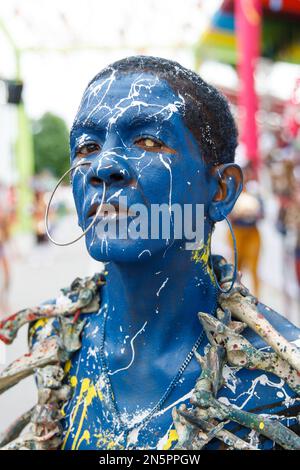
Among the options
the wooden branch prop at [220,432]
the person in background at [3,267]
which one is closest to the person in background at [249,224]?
the person in background at [3,267]


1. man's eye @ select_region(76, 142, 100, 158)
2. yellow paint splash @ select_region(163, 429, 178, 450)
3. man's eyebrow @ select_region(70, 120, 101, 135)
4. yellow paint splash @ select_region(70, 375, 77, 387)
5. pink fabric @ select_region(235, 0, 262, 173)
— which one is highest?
pink fabric @ select_region(235, 0, 262, 173)

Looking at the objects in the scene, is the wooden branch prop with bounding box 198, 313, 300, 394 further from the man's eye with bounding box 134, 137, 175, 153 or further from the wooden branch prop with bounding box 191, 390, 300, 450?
the man's eye with bounding box 134, 137, 175, 153

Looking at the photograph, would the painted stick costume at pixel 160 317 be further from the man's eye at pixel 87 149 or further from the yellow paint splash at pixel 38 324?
the yellow paint splash at pixel 38 324

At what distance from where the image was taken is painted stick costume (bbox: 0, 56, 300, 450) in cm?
136

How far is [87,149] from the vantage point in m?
1.48

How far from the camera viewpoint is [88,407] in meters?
1.51

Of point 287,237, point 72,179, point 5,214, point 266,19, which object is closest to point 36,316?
point 72,179

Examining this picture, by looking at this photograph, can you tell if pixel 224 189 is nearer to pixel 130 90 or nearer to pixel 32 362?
pixel 130 90

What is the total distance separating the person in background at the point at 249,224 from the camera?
6.33 meters

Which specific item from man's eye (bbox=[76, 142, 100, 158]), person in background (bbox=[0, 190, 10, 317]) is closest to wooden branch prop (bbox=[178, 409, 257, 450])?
man's eye (bbox=[76, 142, 100, 158])

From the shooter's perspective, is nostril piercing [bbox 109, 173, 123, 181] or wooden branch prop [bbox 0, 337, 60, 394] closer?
nostril piercing [bbox 109, 173, 123, 181]

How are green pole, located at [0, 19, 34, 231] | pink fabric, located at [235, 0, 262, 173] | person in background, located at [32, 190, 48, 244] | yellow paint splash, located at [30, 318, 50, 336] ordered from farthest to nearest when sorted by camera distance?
person in background, located at [32, 190, 48, 244]
green pole, located at [0, 19, 34, 231]
pink fabric, located at [235, 0, 262, 173]
yellow paint splash, located at [30, 318, 50, 336]

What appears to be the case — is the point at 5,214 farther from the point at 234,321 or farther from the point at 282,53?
the point at 282,53

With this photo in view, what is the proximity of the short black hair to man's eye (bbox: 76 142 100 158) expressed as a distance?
0.66 feet
